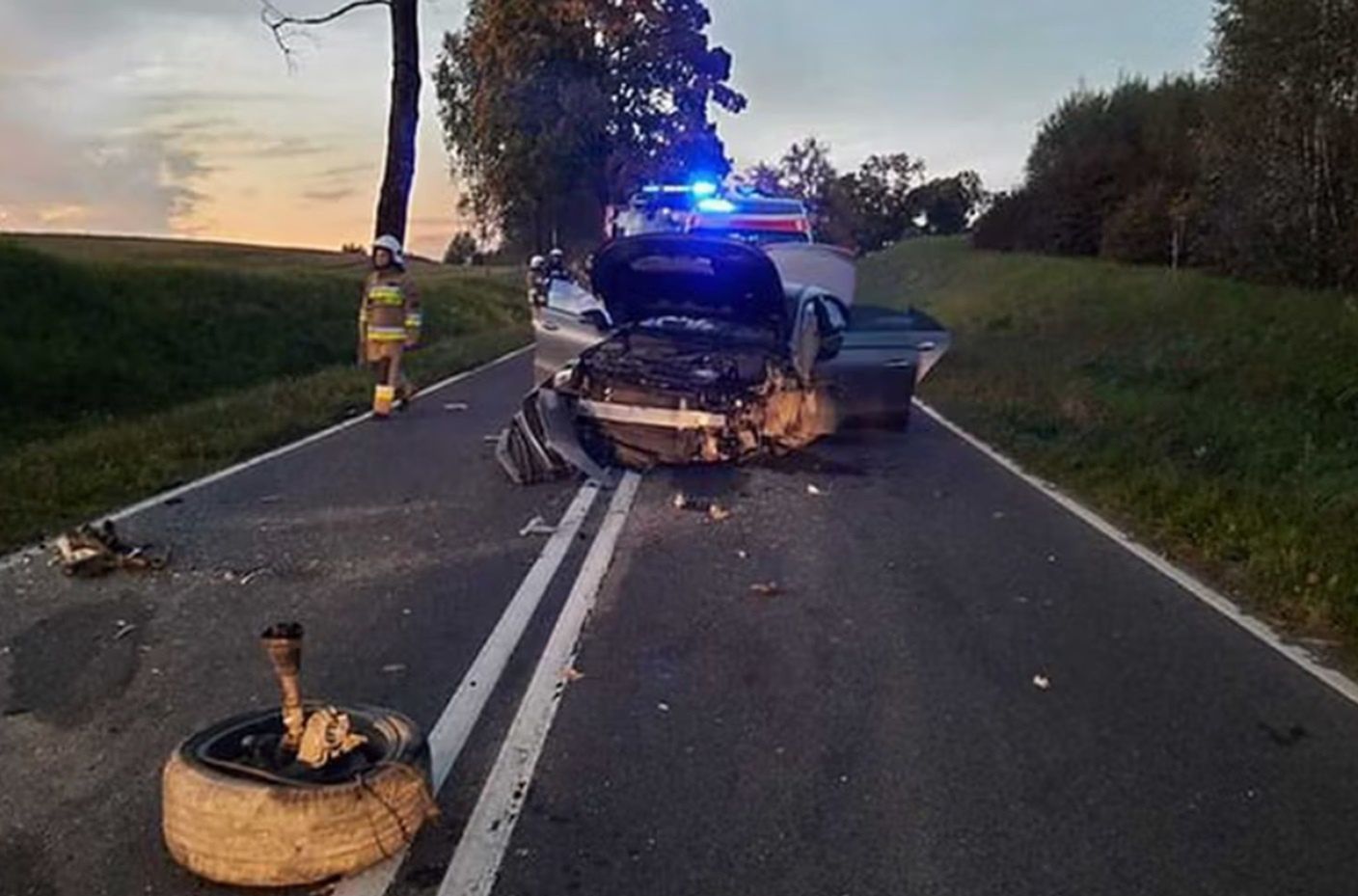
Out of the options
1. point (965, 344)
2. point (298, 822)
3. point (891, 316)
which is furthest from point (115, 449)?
point (965, 344)

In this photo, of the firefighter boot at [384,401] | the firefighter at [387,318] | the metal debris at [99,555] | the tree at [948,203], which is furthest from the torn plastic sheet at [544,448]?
the tree at [948,203]

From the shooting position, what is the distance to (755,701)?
518 centimetres

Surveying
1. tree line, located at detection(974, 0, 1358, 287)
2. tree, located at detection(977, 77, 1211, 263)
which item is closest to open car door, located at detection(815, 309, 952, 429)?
tree line, located at detection(974, 0, 1358, 287)

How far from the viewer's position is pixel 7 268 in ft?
71.6

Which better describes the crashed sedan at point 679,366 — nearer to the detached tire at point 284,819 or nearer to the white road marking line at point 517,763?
the white road marking line at point 517,763

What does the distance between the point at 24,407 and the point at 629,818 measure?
16477 mm

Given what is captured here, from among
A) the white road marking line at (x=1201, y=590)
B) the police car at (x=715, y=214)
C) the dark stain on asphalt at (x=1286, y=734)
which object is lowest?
the white road marking line at (x=1201, y=590)

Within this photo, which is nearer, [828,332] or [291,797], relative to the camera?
[291,797]

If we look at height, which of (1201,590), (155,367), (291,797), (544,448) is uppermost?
(291,797)

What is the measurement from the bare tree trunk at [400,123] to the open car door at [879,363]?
1051 cm

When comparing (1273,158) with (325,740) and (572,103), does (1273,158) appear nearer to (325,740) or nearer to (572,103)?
(325,740)

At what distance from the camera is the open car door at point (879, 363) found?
1285 cm

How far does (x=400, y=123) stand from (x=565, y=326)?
11222 mm

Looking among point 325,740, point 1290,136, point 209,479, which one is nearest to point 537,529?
point 209,479
